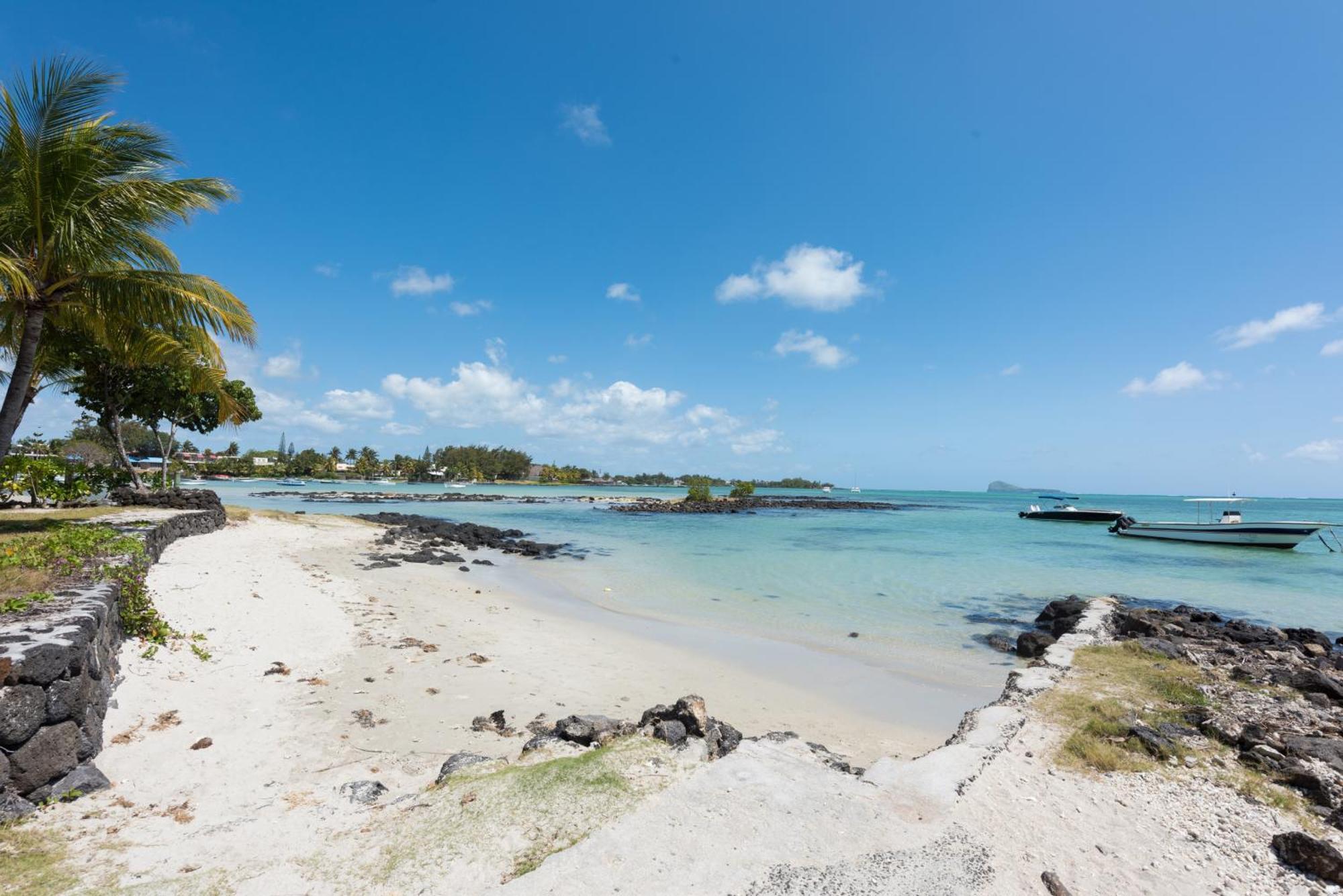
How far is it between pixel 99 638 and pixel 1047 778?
7898mm

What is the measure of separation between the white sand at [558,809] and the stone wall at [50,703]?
0.72 ft

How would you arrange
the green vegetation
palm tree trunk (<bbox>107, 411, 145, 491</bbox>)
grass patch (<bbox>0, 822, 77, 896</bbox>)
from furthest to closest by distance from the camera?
the green vegetation, palm tree trunk (<bbox>107, 411, 145, 491</bbox>), grass patch (<bbox>0, 822, 77, 896</bbox>)

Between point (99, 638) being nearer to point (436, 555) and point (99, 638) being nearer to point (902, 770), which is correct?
point (902, 770)

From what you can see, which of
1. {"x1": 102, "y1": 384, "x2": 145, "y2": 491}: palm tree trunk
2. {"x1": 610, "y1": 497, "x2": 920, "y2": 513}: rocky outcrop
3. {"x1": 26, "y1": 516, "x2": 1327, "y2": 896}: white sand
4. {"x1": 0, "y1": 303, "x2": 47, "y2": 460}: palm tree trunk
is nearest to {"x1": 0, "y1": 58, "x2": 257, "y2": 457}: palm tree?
{"x1": 0, "y1": 303, "x2": 47, "y2": 460}: palm tree trunk

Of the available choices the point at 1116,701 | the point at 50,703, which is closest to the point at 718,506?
the point at 1116,701

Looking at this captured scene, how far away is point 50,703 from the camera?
3775mm

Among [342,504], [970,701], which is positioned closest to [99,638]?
[970,701]

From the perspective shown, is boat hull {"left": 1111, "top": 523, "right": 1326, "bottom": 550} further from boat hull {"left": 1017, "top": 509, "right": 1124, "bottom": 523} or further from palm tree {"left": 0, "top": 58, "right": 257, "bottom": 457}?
palm tree {"left": 0, "top": 58, "right": 257, "bottom": 457}

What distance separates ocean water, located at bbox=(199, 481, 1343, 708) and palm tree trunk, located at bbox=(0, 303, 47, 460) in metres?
10.4

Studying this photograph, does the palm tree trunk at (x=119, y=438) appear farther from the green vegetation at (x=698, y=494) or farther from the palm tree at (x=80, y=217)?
the green vegetation at (x=698, y=494)

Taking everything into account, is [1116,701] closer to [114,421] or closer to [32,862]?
[32,862]

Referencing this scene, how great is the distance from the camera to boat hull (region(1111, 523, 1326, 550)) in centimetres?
2686

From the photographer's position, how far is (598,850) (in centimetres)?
309

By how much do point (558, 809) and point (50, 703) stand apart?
3527 millimetres
